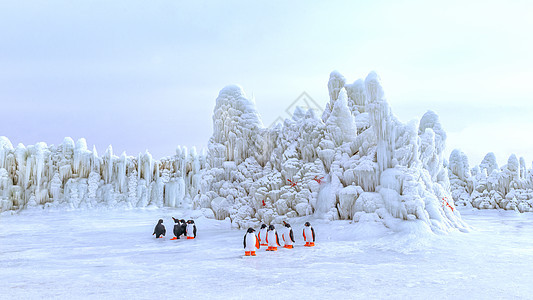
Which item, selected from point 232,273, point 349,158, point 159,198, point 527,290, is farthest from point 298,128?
point 159,198

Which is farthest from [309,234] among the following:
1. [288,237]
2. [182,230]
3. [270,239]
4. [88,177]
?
[88,177]

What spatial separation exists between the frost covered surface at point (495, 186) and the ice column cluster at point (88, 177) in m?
33.5

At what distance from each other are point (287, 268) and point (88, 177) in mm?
42464

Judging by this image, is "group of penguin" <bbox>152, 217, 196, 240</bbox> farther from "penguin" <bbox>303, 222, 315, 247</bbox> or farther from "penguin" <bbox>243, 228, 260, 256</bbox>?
"penguin" <bbox>303, 222, 315, 247</bbox>

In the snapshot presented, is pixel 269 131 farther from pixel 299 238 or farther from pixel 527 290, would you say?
pixel 527 290

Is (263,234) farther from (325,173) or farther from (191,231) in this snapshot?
(325,173)

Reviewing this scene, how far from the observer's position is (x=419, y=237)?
616 inches

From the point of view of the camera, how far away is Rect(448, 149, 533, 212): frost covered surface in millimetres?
39188

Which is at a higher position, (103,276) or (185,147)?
(185,147)

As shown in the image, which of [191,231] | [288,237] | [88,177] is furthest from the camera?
[88,177]

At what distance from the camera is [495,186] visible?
134 ft

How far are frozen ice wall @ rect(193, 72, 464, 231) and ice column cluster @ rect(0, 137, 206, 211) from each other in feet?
74.0

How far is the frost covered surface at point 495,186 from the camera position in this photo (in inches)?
1543

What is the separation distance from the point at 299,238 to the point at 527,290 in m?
10.3
